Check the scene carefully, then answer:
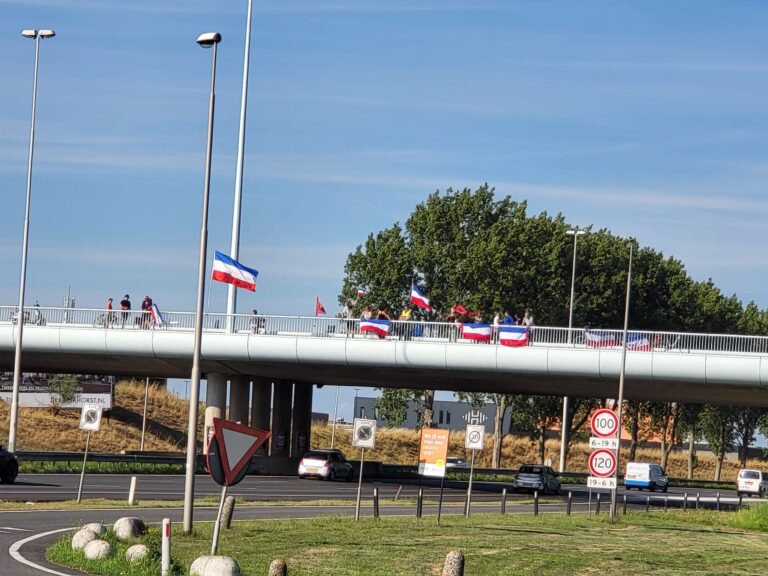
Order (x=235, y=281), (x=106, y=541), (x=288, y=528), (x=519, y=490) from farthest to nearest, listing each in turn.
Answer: (x=519, y=490) → (x=235, y=281) → (x=288, y=528) → (x=106, y=541)

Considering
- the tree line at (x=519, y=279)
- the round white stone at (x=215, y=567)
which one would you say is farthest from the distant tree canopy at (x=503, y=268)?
the round white stone at (x=215, y=567)

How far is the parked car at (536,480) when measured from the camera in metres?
61.9

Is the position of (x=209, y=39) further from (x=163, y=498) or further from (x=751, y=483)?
(x=751, y=483)

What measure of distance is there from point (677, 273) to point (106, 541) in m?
83.1

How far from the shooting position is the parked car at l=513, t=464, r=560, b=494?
6188cm

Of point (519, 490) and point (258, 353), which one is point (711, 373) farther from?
point (258, 353)

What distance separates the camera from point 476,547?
83.8 ft

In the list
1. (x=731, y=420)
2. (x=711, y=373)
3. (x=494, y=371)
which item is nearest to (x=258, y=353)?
(x=494, y=371)

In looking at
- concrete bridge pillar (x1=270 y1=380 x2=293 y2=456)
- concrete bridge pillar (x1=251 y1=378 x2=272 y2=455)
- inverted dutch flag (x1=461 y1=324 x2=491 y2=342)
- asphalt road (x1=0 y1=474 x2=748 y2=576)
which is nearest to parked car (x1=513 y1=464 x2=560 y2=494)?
asphalt road (x1=0 y1=474 x2=748 y2=576)

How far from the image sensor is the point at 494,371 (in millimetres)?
56625

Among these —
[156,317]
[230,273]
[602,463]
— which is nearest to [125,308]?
[156,317]

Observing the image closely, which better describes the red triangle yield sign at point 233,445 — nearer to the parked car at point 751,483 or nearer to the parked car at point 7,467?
the parked car at point 7,467

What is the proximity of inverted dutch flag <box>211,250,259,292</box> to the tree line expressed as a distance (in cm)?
4420

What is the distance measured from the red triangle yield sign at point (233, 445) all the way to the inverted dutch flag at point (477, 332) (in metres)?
36.3
